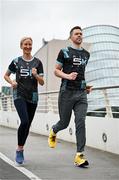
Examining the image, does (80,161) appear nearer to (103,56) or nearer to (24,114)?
(24,114)

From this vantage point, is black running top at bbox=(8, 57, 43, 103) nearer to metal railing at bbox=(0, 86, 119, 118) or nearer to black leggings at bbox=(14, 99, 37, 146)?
black leggings at bbox=(14, 99, 37, 146)

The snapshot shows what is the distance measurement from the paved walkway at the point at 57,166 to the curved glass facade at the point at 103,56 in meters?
64.2

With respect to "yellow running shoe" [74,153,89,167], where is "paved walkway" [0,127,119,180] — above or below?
below

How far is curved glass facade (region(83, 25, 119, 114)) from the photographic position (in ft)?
246

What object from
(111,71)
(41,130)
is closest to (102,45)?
(111,71)

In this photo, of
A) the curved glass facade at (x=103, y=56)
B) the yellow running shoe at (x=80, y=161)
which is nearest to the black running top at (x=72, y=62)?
the yellow running shoe at (x=80, y=161)

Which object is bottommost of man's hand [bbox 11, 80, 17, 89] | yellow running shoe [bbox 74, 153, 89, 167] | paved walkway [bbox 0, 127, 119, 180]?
paved walkway [bbox 0, 127, 119, 180]

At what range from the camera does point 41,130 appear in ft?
46.6

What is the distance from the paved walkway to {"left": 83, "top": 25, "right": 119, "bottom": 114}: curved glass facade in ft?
211

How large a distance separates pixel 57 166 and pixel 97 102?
5.61 m

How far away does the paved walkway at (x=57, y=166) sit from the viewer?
571 centimetres

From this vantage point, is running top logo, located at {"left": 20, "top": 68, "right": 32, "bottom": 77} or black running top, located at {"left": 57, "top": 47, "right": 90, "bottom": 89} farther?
running top logo, located at {"left": 20, "top": 68, "right": 32, "bottom": 77}

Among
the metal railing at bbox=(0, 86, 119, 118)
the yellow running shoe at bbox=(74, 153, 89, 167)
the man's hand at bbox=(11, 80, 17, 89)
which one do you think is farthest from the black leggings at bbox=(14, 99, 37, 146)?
the metal railing at bbox=(0, 86, 119, 118)

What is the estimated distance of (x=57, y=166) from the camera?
21.9ft
